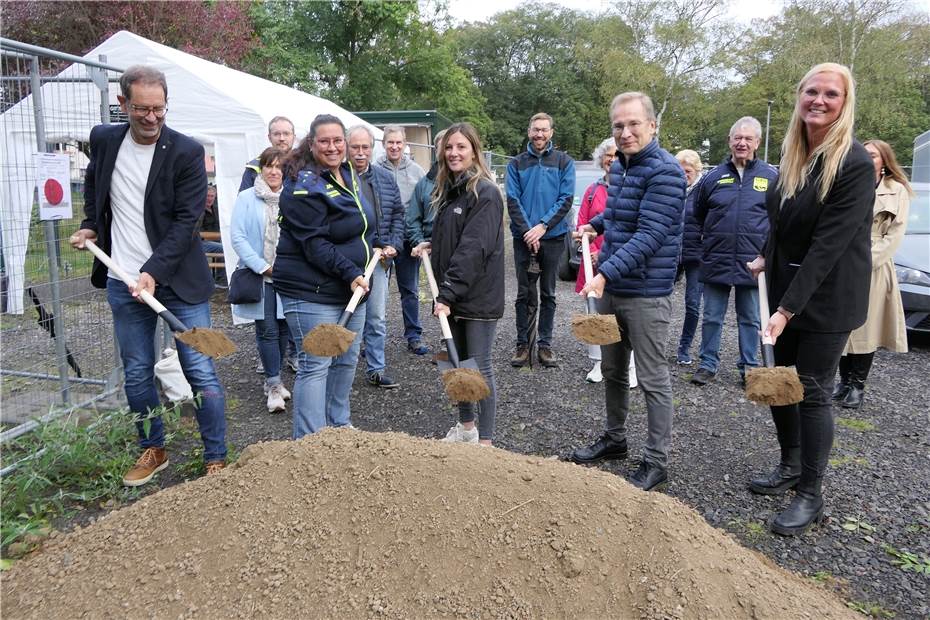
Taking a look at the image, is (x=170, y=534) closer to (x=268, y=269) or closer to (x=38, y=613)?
(x=38, y=613)

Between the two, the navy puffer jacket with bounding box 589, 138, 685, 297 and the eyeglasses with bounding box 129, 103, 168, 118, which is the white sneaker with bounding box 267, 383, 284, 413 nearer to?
the eyeglasses with bounding box 129, 103, 168, 118

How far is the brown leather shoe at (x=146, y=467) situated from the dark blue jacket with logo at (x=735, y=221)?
4434mm

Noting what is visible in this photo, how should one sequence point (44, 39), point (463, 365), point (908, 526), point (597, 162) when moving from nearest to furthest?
point (908, 526) < point (463, 365) < point (597, 162) < point (44, 39)

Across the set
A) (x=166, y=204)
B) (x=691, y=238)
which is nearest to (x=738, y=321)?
(x=691, y=238)

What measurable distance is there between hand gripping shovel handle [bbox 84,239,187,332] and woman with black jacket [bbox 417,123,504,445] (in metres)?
1.40

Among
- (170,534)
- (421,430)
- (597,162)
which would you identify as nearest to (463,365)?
(421,430)

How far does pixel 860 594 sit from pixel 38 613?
3.24m

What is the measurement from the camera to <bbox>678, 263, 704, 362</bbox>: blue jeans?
6320 mm

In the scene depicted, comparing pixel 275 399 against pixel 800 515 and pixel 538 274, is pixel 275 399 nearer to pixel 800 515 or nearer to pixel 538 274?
pixel 538 274

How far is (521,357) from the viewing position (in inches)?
247

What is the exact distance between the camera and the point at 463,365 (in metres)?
3.65

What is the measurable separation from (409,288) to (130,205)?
346cm

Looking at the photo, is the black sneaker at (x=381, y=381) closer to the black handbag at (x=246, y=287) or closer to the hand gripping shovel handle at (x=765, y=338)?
the black handbag at (x=246, y=287)

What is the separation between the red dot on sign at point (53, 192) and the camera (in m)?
4.03
